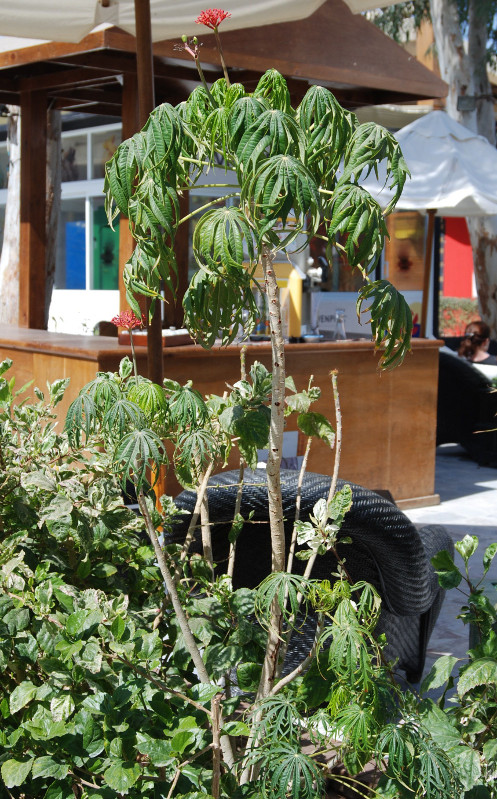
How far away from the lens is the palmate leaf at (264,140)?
1.54 metres

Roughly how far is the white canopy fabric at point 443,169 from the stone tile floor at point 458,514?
2224 millimetres

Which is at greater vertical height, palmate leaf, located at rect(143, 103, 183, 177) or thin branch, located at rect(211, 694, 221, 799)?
palmate leaf, located at rect(143, 103, 183, 177)

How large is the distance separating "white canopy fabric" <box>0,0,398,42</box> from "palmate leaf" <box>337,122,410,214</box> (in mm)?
2615

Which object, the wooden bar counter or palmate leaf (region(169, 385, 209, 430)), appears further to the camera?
the wooden bar counter

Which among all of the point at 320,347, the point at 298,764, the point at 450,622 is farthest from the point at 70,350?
the point at 298,764

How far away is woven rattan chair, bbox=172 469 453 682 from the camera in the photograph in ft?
8.20

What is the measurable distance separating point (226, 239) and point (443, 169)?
267 inches

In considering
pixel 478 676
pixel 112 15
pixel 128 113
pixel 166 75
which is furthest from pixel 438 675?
pixel 166 75

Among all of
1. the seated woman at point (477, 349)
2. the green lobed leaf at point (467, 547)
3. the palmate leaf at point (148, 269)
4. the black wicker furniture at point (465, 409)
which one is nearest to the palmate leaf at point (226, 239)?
the palmate leaf at point (148, 269)

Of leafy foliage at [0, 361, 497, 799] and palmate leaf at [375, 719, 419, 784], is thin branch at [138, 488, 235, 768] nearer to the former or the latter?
leafy foliage at [0, 361, 497, 799]

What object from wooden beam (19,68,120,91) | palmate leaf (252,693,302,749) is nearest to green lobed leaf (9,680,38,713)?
palmate leaf (252,693,302,749)

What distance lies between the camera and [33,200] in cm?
715

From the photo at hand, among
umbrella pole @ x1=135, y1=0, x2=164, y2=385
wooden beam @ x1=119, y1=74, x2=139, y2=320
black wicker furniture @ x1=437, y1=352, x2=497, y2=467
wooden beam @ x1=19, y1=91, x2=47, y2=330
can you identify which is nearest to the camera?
umbrella pole @ x1=135, y1=0, x2=164, y2=385

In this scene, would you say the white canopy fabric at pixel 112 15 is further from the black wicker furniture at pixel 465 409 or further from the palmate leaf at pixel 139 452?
the black wicker furniture at pixel 465 409
